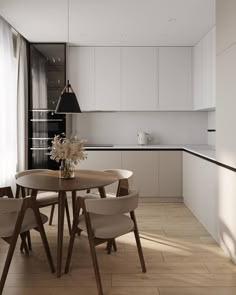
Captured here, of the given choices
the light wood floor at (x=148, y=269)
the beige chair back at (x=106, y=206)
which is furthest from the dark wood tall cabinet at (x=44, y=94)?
the beige chair back at (x=106, y=206)

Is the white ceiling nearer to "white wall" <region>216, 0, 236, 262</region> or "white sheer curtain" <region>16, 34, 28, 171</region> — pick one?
"white sheer curtain" <region>16, 34, 28, 171</region>

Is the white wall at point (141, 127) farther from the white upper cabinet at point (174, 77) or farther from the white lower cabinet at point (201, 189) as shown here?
the white lower cabinet at point (201, 189)

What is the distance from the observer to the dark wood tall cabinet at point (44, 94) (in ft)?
18.0

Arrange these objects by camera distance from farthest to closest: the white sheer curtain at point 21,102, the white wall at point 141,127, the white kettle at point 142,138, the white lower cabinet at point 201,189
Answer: the white wall at point 141,127, the white kettle at point 142,138, the white sheer curtain at point 21,102, the white lower cabinet at point 201,189

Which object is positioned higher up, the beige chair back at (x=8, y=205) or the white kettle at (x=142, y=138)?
the white kettle at (x=142, y=138)

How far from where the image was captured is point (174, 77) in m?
5.70

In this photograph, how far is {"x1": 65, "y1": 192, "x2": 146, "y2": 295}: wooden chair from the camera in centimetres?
249

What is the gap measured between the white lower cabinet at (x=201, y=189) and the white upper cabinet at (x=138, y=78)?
3.75ft

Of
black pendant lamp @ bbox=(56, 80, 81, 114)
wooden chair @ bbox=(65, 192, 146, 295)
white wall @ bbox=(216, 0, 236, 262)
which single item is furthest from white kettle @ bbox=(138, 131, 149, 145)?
wooden chair @ bbox=(65, 192, 146, 295)

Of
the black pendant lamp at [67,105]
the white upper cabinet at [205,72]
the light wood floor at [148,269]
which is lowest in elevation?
the light wood floor at [148,269]

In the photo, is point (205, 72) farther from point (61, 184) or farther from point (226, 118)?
point (61, 184)

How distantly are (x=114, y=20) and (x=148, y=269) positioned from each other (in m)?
3.02

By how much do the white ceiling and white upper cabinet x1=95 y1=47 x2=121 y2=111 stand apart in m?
0.16

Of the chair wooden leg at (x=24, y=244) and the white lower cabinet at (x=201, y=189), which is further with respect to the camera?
the white lower cabinet at (x=201, y=189)
